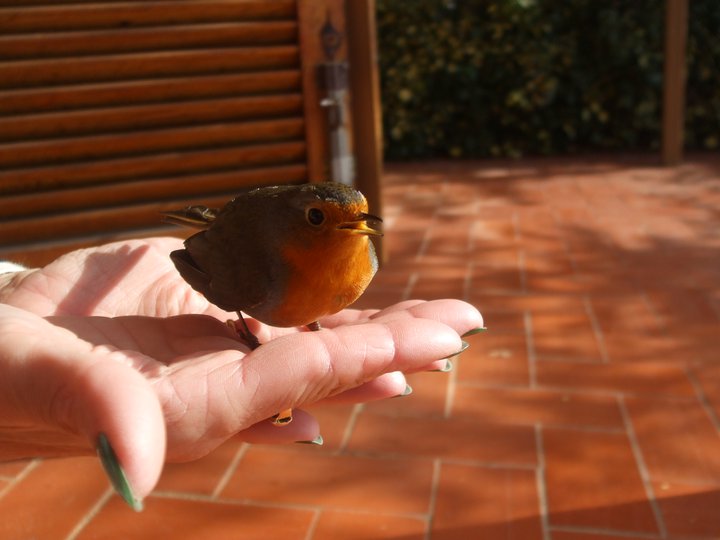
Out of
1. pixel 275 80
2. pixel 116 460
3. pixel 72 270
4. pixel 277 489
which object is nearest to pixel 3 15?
pixel 275 80

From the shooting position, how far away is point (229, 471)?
2695mm

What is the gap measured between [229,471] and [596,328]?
208 cm

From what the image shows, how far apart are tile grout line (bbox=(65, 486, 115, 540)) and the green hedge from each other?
6731 mm

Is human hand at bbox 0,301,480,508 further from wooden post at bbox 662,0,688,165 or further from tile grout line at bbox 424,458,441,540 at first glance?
wooden post at bbox 662,0,688,165

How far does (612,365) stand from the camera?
3441 mm

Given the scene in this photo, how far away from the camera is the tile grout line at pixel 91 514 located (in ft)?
7.67

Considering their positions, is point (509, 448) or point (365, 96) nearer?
point (509, 448)

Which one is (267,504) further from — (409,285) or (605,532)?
(409,285)

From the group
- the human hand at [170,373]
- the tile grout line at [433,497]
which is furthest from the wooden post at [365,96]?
the human hand at [170,373]

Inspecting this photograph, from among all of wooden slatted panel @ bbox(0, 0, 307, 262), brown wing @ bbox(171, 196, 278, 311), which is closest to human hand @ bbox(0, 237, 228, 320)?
brown wing @ bbox(171, 196, 278, 311)

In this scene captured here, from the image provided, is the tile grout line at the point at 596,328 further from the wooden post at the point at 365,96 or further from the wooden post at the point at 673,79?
the wooden post at the point at 673,79

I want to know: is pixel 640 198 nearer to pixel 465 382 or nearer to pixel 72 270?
pixel 465 382

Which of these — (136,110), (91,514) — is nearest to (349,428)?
(91,514)

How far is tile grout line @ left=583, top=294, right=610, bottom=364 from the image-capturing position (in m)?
3.53
